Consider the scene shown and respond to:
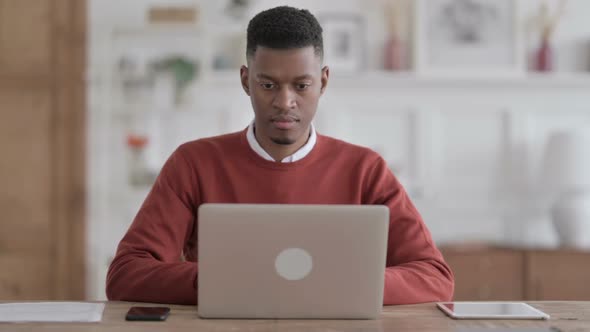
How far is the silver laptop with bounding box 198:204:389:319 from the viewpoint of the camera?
1.29m

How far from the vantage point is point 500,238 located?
13.7 feet

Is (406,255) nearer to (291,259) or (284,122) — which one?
(284,122)

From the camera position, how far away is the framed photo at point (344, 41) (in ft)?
13.5

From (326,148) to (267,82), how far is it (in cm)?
30

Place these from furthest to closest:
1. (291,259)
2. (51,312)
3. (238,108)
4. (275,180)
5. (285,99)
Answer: (238,108), (275,180), (285,99), (51,312), (291,259)

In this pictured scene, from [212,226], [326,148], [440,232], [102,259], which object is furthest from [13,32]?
[212,226]

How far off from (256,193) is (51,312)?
615mm

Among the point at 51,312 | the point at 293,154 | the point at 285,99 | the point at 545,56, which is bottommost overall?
the point at 51,312

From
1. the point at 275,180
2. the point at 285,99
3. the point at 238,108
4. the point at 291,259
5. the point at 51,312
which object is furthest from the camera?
the point at 238,108

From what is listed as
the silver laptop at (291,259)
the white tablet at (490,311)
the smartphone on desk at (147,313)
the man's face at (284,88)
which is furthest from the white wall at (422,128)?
the silver laptop at (291,259)

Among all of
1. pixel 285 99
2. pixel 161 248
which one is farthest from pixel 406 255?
pixel 161 248

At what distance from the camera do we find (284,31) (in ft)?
5.73

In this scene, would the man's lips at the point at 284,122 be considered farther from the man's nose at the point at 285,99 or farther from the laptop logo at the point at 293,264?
the laptop logo at the point at 293,264

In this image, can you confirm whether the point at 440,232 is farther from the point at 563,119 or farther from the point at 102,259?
the point at 102,259
